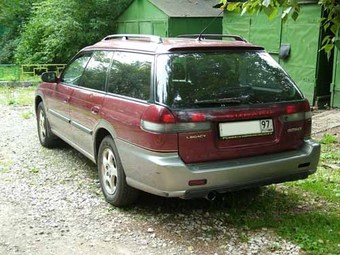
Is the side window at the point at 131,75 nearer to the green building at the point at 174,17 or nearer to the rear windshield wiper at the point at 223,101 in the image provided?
the rear windshield wiper at the point at 223,101

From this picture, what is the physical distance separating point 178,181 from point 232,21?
33.4 ft

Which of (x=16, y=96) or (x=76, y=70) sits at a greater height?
(x=76, y=70)

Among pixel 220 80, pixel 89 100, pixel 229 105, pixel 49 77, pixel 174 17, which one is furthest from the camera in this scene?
pixel 174 17

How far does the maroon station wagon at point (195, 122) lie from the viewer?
3682 millimetres

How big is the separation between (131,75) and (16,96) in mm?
10630

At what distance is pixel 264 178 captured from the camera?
399 centimetres

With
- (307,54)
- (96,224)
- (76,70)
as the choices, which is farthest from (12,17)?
(96,224)

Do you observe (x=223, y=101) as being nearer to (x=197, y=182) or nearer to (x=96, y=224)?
(x=197, y=182)

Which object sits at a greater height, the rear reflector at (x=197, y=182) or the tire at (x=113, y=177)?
the rear reflector at (x=197, y=182)

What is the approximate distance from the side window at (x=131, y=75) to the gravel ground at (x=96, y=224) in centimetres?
118

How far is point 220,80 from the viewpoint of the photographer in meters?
4.04

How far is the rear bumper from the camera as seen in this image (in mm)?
3645

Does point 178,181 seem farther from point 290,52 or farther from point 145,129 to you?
point 290,52

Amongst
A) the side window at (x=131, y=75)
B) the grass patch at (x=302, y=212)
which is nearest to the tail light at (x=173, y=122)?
the side window at (x=131, y=75)
